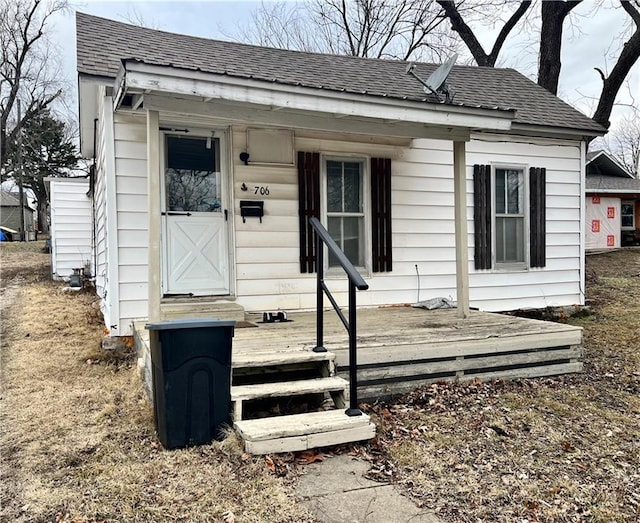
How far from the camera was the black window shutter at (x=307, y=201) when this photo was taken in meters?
5.67

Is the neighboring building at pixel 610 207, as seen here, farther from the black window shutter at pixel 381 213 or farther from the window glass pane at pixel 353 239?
the window glass pane at pixel 353 239

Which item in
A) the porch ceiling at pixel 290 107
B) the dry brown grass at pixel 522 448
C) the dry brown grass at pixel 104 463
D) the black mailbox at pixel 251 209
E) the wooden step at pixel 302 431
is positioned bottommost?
the dry brown grass at pixel 522 448

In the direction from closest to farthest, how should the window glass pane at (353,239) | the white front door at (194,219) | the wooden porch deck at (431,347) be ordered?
the wooden porch deck at (431,347) → the white front door at (194,219) → the window glass pane at (353,239)

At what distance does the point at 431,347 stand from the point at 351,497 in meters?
1.74

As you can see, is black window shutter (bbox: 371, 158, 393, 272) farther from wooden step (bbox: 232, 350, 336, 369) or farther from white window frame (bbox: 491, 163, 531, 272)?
wooden step (bbox: 232, 350, 336, 369)

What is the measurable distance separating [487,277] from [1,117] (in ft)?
83.3

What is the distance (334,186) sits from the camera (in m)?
5.95

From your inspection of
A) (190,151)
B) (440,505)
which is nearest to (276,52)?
(190,151)

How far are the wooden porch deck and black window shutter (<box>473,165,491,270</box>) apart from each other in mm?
1849

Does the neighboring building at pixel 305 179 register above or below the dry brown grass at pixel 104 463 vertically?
above

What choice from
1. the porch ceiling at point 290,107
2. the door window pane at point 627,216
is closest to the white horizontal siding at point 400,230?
the porch ceiling at point 290,107

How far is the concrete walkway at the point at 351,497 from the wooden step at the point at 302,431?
0.47 ft

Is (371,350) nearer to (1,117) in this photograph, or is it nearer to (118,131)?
(118,131)

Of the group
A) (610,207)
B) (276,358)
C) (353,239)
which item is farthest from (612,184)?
(276,358)
